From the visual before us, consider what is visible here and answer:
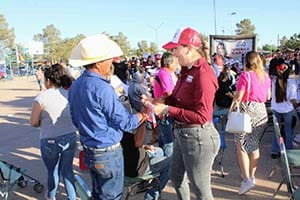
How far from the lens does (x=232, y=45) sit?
39.7ft

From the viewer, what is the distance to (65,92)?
3777 mm

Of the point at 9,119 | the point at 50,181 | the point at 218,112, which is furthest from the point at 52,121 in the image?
the point at 9,119

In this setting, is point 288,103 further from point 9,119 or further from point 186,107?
point 9,119

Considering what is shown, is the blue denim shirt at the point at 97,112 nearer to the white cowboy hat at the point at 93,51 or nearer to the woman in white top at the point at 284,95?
the white cowboy hat at the point at 93,51

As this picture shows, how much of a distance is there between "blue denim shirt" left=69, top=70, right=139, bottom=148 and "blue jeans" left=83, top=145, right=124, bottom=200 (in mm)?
82

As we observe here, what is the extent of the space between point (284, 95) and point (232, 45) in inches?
280

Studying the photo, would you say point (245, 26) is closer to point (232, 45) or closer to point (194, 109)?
point (232, 45)

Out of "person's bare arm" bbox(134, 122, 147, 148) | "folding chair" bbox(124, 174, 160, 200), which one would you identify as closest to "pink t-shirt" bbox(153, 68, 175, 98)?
"folding chair" bbox(124, 174, 160, 200)

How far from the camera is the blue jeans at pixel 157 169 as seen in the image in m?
3.57


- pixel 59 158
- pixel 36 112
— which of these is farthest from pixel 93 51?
pixel 59 158

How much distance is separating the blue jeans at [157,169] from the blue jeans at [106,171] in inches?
31.9

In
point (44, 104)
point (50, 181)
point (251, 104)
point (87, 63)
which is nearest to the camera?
point (87, 63)

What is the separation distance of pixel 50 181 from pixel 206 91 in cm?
221

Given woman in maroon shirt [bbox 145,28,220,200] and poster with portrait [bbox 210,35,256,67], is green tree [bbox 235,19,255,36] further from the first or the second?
woman in maroon shirt [bbox 145,28,220,200]
